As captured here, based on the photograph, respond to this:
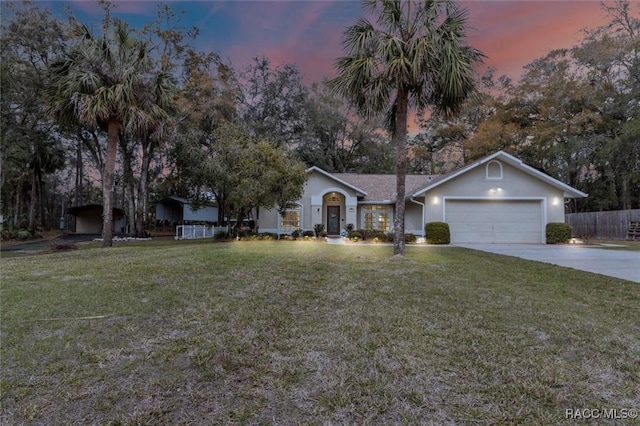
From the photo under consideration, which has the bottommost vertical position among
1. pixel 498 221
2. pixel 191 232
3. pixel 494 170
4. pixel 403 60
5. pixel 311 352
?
pixel 311 352

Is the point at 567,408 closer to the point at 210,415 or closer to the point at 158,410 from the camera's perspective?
the point at 210,415

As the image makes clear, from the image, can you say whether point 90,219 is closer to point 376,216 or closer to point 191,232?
point 191,232

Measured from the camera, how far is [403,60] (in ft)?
29.8

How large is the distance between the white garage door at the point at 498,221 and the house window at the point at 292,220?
8.35 meters

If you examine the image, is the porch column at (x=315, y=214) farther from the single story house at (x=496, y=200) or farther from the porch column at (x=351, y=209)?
the single story house at (x=496, y=200)

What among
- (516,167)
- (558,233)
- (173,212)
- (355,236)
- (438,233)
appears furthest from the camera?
(173,212)

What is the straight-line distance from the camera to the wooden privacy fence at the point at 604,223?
18.0 meters

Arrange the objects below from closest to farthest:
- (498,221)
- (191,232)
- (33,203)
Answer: (498,221)
(191,232)
(33,203)

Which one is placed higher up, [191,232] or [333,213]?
[333,213]

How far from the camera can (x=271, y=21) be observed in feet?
44.3

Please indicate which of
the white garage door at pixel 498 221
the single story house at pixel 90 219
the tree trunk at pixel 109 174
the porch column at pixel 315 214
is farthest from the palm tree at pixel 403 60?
the single story house at pixel 90 219

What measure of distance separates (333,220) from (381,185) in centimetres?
417

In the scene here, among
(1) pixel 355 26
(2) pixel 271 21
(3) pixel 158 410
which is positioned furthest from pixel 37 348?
(2) pixel 271 21

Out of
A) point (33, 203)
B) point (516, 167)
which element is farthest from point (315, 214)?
point (33, 203)
